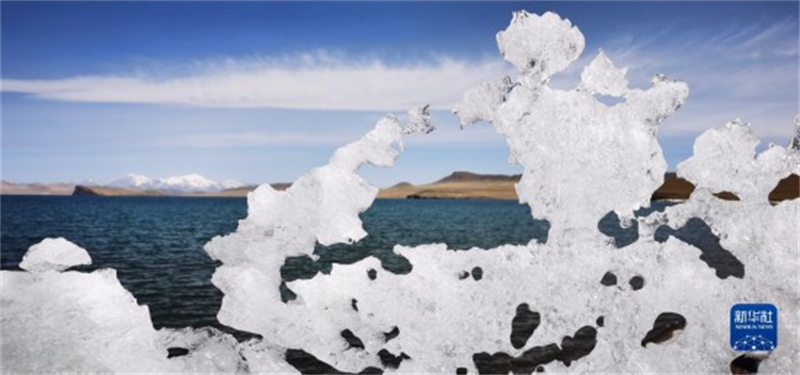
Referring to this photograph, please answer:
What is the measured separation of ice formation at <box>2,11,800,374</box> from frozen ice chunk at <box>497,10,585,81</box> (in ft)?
0.04

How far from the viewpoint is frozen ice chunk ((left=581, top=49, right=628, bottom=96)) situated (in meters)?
6.37

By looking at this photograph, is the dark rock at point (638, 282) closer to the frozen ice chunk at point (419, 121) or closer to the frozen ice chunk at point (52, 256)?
the frozen ice chunk at point (419, 121)

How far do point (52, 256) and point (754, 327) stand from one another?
6839 mm

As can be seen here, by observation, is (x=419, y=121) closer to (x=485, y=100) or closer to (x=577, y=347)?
(x=485, y=100)

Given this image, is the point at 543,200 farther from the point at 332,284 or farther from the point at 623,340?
the point at 332,284

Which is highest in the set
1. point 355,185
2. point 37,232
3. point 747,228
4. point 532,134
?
point 532,134

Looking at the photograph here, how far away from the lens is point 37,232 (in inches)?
2063

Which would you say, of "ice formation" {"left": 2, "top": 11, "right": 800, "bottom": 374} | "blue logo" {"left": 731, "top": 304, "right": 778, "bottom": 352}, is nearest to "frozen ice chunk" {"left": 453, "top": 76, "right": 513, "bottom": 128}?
"ice formation" {"left": 2, "top": 11, "right": 800, "bottom": 374}

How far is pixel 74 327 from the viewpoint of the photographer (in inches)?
253

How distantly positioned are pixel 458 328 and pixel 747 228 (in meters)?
2.95

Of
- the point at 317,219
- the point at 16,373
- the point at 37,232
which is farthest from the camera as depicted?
the point at 37,232

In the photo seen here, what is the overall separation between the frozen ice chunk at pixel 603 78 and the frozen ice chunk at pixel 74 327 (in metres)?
4.95

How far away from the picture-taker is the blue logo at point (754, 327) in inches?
238

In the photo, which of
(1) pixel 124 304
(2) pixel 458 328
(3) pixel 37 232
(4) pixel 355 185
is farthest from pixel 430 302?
(3) pixel 37 232
